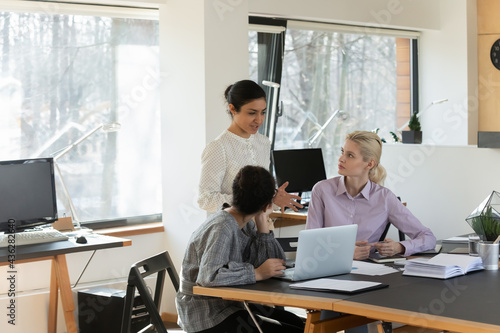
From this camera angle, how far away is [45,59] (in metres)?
4.73

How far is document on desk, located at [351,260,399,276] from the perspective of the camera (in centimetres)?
274

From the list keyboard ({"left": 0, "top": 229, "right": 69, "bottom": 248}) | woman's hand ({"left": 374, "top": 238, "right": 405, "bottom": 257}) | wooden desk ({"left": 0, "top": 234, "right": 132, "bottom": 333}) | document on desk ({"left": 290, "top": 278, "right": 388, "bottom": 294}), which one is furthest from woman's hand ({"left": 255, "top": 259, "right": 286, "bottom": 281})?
keyboard ({"left": 0, "top": 229, "right": 69, "bottom": 248})

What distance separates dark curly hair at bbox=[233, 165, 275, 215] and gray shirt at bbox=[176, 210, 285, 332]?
8cm

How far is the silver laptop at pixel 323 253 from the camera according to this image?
8.45 feet

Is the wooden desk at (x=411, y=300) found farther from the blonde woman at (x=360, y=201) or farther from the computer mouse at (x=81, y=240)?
the computer mouse at (x=81, y=240)

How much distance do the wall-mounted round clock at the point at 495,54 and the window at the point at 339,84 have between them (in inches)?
29.1

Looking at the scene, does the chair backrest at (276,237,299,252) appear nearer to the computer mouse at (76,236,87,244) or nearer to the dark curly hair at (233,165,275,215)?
the dark curly hair at (233,165,275,215)

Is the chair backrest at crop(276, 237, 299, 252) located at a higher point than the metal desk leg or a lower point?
higher

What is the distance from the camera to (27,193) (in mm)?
4066

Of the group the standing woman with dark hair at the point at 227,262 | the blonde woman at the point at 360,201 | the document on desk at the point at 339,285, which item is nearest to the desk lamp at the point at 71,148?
the blonde woman at the point at 360,201

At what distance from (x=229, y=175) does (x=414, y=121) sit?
311 centimetres

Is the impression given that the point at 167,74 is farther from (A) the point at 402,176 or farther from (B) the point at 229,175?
(A) the point at 402,176

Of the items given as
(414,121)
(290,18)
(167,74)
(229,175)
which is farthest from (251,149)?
(414,121)

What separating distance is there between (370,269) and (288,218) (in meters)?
2.58
